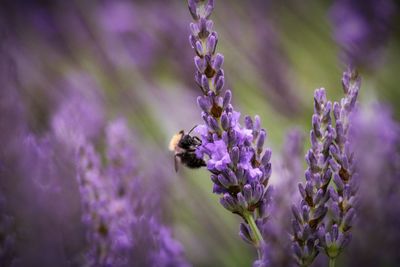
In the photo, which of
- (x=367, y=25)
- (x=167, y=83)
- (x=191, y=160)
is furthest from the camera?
(x=167, y=83)

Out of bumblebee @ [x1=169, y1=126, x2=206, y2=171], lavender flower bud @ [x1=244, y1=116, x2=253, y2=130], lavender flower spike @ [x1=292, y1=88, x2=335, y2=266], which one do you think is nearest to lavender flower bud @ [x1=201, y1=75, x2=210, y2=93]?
lavender flower bud @ [x1=244, y1=116, x2=253, y2=130]

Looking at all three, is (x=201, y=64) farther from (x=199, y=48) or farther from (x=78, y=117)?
(x=78, y=117)

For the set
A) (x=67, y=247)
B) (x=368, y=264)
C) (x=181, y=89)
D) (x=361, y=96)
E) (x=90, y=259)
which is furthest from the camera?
(x=181, y=89)

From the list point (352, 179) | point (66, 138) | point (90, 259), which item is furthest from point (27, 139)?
point (352, 179)

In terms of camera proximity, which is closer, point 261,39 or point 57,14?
point 261,39

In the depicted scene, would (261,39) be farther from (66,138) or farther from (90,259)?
(90,259)

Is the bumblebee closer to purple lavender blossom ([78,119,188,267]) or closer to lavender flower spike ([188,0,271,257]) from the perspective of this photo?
purple lavender blossom ([78,119,188,267])

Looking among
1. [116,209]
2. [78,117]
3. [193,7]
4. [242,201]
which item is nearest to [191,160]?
[116,209]
